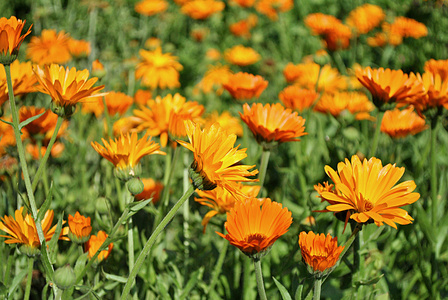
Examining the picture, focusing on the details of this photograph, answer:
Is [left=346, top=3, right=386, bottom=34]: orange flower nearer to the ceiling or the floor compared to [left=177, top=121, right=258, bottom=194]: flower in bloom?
nearer to the floor

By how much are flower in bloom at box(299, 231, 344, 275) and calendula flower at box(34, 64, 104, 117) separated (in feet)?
1.97

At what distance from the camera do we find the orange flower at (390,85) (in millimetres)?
1363

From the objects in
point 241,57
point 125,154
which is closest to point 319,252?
point 125,154

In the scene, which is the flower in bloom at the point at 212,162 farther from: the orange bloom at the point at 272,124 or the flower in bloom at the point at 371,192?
the orange bloom at the point at 272,124

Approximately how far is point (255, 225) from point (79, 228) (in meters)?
0.45

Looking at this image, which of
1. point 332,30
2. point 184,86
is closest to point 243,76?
point 332,30

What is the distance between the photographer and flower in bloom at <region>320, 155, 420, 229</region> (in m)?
0.98

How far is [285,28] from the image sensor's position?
428 centimetres

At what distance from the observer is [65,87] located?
116cm

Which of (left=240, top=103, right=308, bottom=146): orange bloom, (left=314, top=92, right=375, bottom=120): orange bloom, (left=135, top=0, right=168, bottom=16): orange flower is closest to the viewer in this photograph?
(left=240, top=103, right=308, bottom=146): orange bloom

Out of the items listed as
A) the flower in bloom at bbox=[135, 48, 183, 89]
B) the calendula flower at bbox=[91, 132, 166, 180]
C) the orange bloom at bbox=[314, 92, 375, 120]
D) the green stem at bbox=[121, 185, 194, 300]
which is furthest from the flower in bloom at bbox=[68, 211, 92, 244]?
the flower in bloom at bbox=[135, 48, 183, 89]

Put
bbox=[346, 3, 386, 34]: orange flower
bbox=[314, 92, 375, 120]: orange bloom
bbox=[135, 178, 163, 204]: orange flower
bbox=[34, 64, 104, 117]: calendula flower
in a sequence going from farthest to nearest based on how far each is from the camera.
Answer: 1. bbox=[346, 3, 386, 34]: orange flower
2. bbox=[314, 92, 375, 120]: orange bloom
3. bbox=[135, 178, 163, 204]: orange flower
4. bbox=[34, 64, 104, 117]: calendula flower

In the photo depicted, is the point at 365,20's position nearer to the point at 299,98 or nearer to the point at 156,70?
the point at 156,70

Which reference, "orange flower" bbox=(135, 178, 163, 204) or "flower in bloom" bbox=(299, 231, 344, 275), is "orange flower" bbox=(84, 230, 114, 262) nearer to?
"orange flower" bbox=(135, 178, 163, 204)
